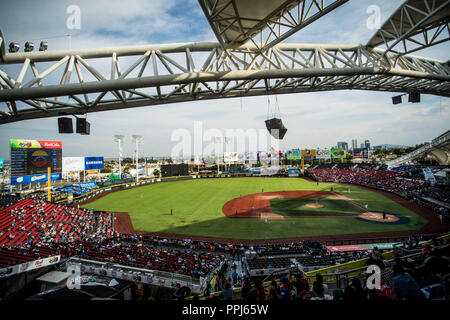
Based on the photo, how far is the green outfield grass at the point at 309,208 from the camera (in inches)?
1003

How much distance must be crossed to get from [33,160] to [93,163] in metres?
14.0

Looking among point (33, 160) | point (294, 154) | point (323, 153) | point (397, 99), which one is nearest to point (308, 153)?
point (294, 154)

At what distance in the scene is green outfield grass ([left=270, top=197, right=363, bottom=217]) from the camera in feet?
83.6

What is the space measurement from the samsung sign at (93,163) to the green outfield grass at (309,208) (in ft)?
129

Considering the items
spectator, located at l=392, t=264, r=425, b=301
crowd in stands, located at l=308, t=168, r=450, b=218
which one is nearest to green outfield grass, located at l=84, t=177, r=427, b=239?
crowd in stands, located at l=308, t=168, r=450, b=218

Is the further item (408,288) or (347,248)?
(347,248)

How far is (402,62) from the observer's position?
10867 mm

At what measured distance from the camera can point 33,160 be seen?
35.5m

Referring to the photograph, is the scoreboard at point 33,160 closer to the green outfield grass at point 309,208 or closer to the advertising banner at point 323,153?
the green outfield grass at point 309,208

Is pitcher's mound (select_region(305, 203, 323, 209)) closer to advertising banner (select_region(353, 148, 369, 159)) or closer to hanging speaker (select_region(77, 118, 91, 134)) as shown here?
hanging speaker (select_region(77, 118, 91, 134))

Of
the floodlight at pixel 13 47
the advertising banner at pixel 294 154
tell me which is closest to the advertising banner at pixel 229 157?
the advertising banner at pixel 294 154

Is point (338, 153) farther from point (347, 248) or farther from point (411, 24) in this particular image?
point (411, 24)

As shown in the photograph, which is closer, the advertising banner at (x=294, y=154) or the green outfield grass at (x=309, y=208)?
the green outfield grass at (x=309, y=208)
